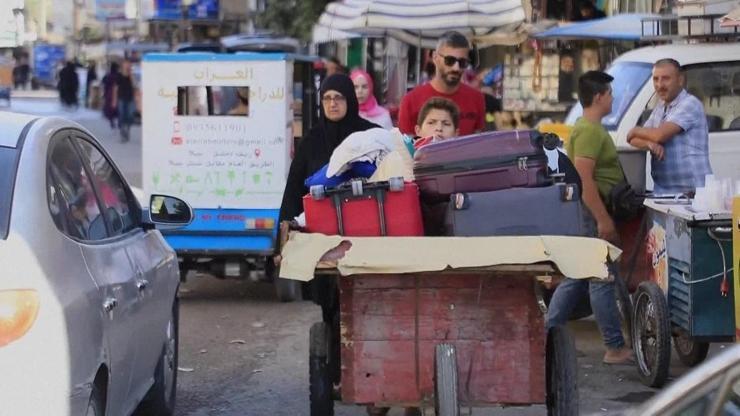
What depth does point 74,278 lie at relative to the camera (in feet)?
16.7

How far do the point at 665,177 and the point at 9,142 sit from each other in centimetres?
508

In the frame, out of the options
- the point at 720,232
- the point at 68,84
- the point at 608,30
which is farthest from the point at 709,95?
the point at 68,84

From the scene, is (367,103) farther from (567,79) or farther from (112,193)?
(567,79)

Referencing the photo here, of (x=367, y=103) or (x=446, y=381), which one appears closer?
(x=446, y=381)

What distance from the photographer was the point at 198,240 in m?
11.6

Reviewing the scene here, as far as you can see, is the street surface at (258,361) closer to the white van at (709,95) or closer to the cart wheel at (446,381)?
the cart wheel at (446,381)

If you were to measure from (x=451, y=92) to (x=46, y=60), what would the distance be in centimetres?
6845

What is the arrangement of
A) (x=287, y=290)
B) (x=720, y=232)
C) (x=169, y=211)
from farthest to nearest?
1. (x=287, y=290)
2. (x=720, y=232)
3. (x=169, y=211)

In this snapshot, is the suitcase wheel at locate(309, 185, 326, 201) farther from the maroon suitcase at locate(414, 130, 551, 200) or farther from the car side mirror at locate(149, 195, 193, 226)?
the car side mirror at locate(149, 195, 193, 226)

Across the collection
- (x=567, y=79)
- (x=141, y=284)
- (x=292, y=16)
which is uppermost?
(x=292, y=16)

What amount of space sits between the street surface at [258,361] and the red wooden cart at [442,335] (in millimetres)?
223

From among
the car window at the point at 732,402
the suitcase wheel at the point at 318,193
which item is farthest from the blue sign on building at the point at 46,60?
the car window at the point at 732,402

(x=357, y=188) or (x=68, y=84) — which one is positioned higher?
(x=68, y=84)

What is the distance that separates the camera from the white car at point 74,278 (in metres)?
4.76
